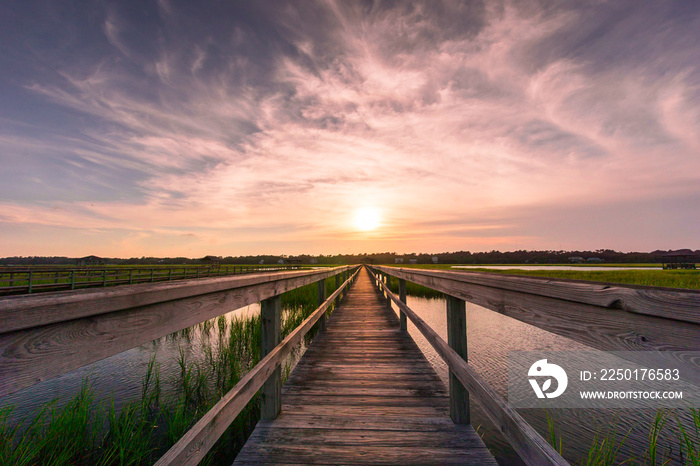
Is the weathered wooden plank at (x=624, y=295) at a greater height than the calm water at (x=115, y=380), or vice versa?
the weathered wooden plank at (x=624, y=295)

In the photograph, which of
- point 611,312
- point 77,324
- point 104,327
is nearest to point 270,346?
point 104,327

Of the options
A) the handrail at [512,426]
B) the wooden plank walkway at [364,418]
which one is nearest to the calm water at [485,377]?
the wooden plank walkway at [364,418]

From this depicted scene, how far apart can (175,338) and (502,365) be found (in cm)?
910

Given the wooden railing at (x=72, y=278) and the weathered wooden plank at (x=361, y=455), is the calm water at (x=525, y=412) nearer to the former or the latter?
the weathered wooden plank at (x=361, y=455)

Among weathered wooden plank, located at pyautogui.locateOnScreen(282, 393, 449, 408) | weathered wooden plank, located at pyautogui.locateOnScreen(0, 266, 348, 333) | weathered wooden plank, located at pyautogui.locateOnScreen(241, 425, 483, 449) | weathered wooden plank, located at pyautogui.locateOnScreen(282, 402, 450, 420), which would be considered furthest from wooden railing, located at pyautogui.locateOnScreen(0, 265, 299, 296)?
weathered wooden plank, located at pyautogui.locateOnScreen(0, 266, 348, 333)

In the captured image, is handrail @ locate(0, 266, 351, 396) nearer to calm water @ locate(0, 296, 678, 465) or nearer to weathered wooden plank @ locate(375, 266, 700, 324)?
weathered wooden plank @ locate(375, 266, 700, 324)

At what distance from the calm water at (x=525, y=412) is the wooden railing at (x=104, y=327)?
111 inches

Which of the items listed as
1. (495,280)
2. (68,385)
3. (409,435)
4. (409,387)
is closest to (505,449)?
(409,387)

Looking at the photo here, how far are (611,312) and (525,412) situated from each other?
17.0ft

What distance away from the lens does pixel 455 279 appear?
2.57 metres

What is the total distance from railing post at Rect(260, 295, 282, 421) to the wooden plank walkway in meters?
0.11

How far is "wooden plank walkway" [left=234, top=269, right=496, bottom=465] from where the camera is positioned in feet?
7.82

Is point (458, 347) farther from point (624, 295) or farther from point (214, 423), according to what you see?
point (214, 423)

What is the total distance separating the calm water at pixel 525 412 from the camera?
4008 mm
